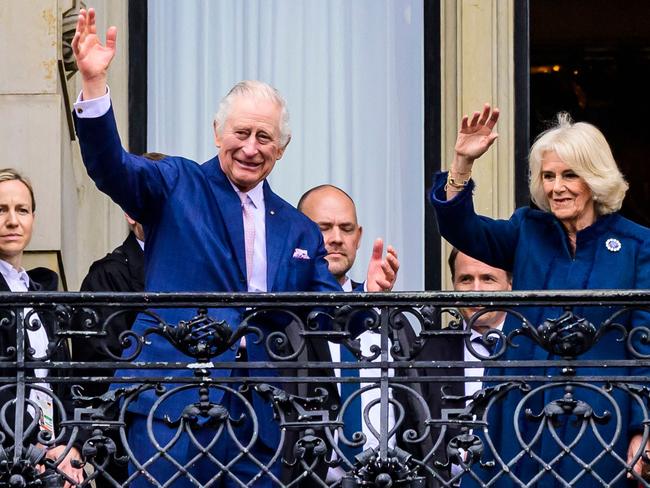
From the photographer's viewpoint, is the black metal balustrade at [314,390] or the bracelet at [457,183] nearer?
the black metal balustrade at [314,390]

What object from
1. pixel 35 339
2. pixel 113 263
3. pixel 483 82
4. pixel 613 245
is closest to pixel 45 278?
pixel 113 263

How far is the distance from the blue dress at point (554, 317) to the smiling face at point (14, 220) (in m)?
1.90

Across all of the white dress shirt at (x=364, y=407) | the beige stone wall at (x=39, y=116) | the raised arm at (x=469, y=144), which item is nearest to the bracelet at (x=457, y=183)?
the raised arm at (x=469, y=144)

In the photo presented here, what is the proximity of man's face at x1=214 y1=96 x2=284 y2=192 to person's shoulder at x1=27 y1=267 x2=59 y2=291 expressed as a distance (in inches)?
52.1

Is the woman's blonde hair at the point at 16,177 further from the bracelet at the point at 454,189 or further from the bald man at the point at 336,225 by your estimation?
the bracelet at the point at 454,189

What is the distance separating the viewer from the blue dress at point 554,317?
8211 millimetres

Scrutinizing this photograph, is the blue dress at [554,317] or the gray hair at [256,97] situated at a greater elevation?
the gray hair at [256,97]

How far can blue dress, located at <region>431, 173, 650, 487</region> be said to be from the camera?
8.21m

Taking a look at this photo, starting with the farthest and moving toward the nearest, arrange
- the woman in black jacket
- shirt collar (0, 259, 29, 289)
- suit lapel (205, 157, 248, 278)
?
shirt collar (0, 259, 29, 289), suit lapel (205, 157, 248, 278), the woman in black jacket

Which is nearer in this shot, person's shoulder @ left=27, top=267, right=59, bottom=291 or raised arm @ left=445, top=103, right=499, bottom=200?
raised arm @ left=445, top=103, right=499, bottom=200

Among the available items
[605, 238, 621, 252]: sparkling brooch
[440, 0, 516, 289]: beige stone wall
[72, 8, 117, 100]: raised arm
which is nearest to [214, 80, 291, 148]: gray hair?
[72, 8, 117, 100]: raised arm

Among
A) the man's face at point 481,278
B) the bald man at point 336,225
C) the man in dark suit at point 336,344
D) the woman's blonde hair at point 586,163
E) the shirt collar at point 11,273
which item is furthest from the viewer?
the bald man at point 336,225

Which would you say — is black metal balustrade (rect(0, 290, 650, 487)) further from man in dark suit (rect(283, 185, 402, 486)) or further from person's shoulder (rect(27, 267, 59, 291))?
person's shoulder (rect(27, 267, 59, 291))

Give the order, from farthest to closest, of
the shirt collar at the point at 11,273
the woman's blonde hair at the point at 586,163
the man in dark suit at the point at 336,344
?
the shirt collar at the point at 11,273 → the woman's blonde hair at the point at 586,163 → the man in dark suit at the point at 336,344
